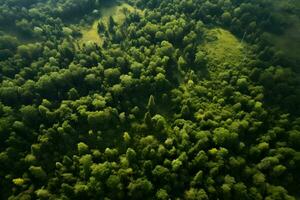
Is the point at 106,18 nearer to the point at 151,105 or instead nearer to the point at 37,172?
the point at 151,105

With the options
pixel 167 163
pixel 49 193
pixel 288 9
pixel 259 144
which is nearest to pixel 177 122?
pixel 167 163

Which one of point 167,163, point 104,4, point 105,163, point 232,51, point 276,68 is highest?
point 104,4

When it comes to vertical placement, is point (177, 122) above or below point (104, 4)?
below

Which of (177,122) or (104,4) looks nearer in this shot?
(177,122)

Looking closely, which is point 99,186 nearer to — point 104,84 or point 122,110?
point 122,110

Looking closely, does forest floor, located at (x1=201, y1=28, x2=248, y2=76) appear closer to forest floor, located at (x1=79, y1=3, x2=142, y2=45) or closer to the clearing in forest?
the clearing in forest

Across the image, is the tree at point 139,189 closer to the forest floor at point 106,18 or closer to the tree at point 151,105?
the tree at point 151,105

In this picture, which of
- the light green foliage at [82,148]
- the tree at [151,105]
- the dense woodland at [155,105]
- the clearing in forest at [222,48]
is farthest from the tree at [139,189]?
the clearing in forest at [222,48]

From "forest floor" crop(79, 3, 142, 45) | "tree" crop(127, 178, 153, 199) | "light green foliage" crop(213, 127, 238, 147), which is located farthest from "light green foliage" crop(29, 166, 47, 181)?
"forest floor" crop(79, 3, 142, 45)
